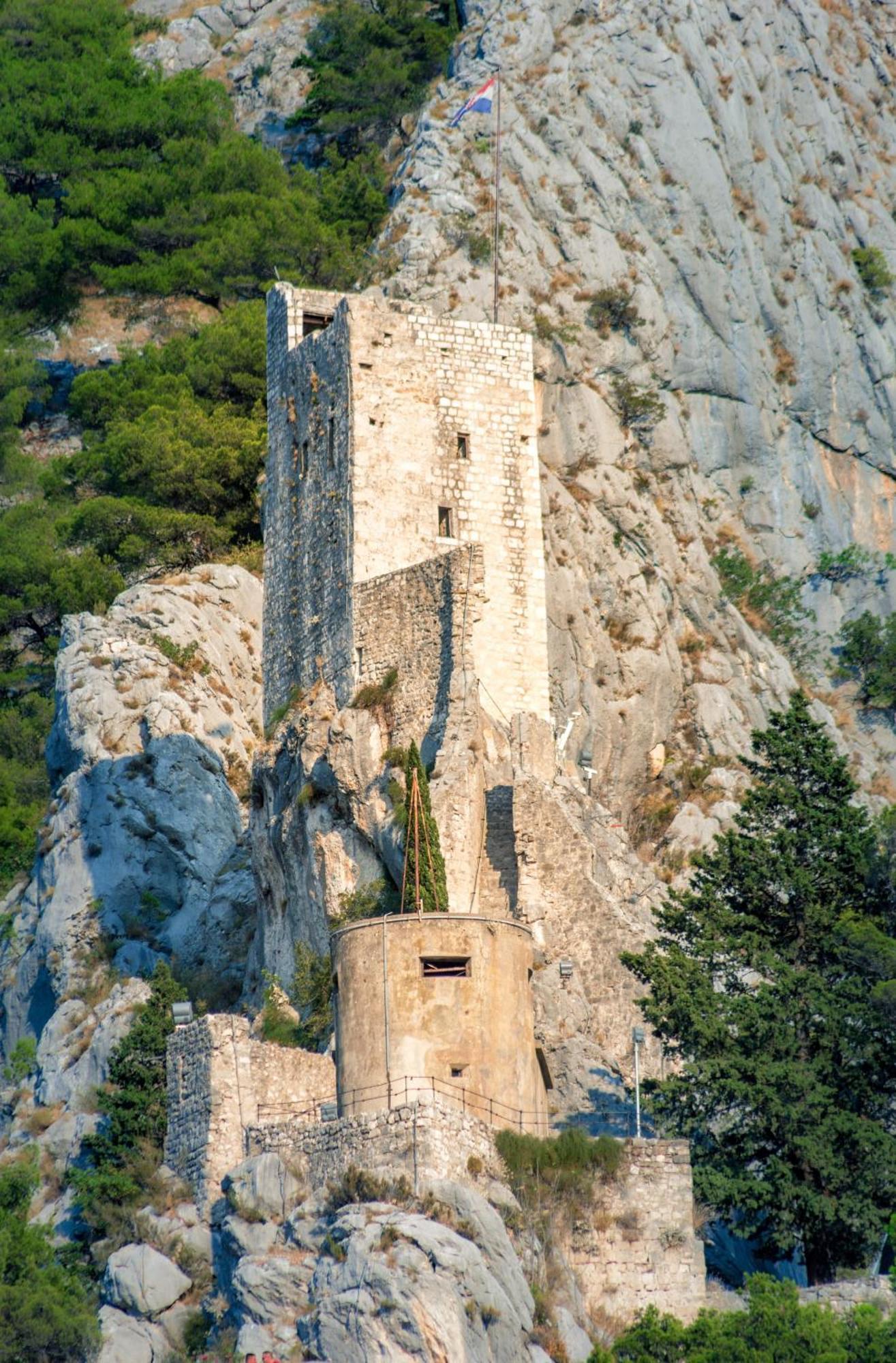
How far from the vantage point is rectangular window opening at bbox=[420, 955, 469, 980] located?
3064 cm

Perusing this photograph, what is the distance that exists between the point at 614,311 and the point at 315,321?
10.2 metres

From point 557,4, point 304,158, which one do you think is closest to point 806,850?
point 557,4

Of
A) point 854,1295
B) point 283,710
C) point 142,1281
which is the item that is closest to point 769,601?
point 283,710

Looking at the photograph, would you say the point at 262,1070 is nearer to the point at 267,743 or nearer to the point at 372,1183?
the point at 372,1183

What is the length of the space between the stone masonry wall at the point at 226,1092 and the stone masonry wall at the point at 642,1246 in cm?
428

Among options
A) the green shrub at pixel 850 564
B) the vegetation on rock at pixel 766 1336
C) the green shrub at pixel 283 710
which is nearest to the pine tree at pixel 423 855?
the green shrub at pixel 283 710

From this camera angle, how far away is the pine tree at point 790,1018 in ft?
101

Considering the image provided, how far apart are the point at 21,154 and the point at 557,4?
18.2 metres

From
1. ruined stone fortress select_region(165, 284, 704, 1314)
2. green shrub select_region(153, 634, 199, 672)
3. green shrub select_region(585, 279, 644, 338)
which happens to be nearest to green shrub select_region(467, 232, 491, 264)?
green shrub select_region(585, 279, 644, 338)

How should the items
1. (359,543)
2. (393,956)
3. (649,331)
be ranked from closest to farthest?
1. (393,956)
2. (359,543)
3. (649,331)

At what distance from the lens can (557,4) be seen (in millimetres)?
58031

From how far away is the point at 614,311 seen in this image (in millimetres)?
52938

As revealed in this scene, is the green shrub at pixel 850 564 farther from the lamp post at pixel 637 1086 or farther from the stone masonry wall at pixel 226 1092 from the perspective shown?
the stone masonry wall at pixel 226 1092

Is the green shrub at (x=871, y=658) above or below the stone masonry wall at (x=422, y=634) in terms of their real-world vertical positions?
above
